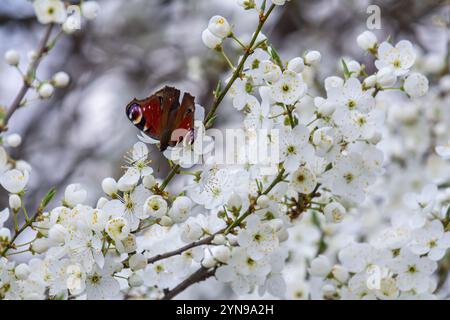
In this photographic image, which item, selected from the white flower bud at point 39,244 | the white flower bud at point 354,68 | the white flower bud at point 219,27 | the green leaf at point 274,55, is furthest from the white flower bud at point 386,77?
the white flower bud at point 39,244

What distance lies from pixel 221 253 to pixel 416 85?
0.68 metres

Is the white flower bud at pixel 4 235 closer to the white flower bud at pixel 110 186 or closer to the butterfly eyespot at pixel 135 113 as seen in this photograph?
the white flower bud at pixel 110 186

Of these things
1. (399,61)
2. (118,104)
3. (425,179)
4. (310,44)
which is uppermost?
(310,44)

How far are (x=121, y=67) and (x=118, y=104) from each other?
1.18 feet

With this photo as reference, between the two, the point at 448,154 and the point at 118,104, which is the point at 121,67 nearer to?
the point at 118,104

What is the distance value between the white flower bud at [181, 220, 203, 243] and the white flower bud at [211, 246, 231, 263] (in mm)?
58

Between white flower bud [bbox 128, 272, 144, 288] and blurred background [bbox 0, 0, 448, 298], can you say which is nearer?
white flower bud [bbox 128, 272, 144, 288]

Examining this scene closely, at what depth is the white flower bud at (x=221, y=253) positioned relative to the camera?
66.1 inches

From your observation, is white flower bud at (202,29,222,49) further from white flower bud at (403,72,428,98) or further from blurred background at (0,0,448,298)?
blurred background at (0,0,448,298)

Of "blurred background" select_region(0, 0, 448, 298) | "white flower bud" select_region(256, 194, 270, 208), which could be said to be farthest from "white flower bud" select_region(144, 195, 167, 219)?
"blurred background" select_region(0, 0, 448, 298)

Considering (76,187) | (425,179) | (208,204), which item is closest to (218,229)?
(208,204)

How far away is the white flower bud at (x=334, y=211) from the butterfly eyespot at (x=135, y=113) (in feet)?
1.93

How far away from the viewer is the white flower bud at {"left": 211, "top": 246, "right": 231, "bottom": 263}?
1.68 meters

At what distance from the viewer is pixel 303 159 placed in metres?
1.62
